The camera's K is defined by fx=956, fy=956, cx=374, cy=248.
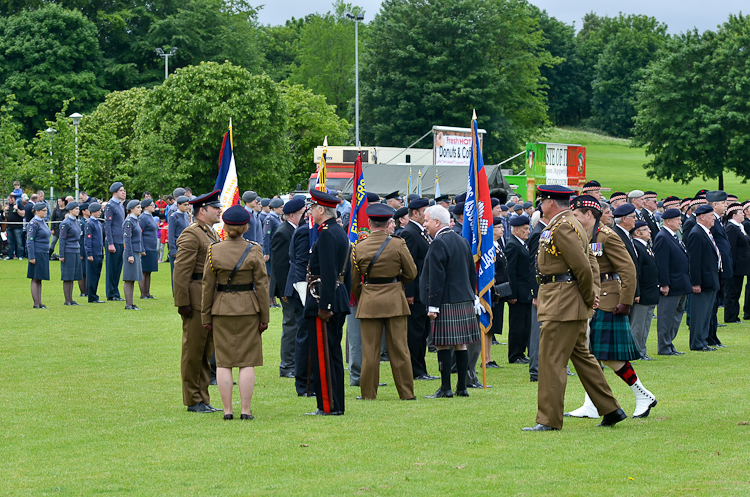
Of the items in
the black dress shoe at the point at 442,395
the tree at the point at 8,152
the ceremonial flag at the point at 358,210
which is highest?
the tree at the point at 8,152

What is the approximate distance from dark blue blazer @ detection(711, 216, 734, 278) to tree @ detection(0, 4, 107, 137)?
53496 mm

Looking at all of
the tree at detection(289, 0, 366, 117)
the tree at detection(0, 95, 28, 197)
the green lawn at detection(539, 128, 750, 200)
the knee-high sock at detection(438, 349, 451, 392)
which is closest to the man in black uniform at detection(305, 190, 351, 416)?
the knee-high sock at detection(438, 349, 451, 392)

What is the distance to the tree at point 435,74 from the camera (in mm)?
64188

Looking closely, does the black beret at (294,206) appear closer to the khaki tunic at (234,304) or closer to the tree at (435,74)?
the khaki tunic at (234,304)

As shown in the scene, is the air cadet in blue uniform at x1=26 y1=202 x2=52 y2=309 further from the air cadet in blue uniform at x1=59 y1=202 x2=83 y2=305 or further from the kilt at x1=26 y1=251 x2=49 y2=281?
the air cadet in blue uniform at x1=59 y1=202 x2=83 y2=305

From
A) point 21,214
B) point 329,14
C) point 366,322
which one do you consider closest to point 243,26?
point 329,14

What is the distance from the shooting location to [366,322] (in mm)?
10211

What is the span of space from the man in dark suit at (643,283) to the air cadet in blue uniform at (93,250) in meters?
12.1

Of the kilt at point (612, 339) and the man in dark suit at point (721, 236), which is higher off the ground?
the man in dark suit at point (721, 236)

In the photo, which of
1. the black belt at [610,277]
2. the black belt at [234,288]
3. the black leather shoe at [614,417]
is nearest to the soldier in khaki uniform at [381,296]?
the black belt at [234,288]

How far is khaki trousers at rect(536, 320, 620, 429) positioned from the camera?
8.20 m

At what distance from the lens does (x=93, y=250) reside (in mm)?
20750

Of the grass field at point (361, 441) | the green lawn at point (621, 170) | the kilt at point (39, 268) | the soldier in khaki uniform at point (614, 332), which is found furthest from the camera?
the green lawn at point (621, 170)

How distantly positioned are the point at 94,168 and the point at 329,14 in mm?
60643
